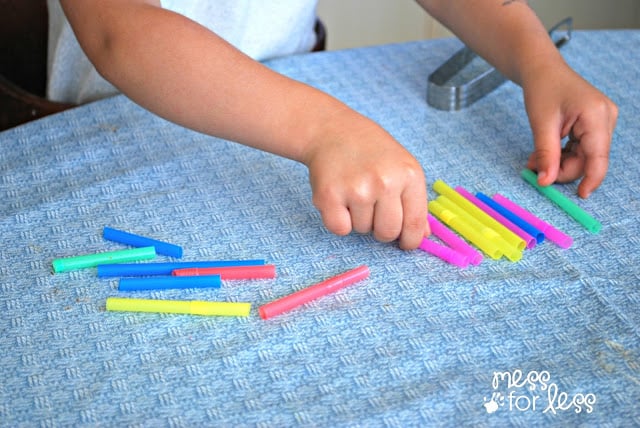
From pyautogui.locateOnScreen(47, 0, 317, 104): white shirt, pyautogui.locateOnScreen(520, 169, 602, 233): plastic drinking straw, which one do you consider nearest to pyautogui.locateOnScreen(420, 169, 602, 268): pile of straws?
pyautogui.locateOnScreen(520, 169, 602, 233): plastic drinking straw

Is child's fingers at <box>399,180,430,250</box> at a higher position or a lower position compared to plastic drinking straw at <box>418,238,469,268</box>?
higher

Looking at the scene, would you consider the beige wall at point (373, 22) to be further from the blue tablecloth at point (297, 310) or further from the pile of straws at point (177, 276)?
the pile of straws at point (177, 276)

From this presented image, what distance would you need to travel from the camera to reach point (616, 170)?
0.73 meters

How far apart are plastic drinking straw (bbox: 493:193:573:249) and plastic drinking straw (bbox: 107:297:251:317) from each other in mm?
265

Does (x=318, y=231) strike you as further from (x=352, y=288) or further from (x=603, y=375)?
(x=603, y=375)

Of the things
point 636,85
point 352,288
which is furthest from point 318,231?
point 636,85

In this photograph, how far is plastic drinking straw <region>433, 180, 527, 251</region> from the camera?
632 millimetres

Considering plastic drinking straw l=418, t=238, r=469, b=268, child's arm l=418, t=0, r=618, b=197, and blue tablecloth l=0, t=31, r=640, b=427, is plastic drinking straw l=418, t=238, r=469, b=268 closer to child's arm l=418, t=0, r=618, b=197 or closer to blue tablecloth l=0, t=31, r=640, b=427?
blue tablecloth l=0, t=31, r=640, b=427

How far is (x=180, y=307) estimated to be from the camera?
22.2 inches

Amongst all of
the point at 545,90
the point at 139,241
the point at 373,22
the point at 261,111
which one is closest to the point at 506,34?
the point at 545,90

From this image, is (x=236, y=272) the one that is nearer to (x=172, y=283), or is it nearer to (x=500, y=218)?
(x=172, y=283)

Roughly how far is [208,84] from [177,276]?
162mm

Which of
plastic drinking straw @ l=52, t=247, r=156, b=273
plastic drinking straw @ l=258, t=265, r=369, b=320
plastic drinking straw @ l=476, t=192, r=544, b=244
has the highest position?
plastic drinking straw @ l=476, t=192, r=544, b=244

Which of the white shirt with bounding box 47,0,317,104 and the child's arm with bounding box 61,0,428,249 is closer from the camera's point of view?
the child's arm with bounding box 61,0,428,249
